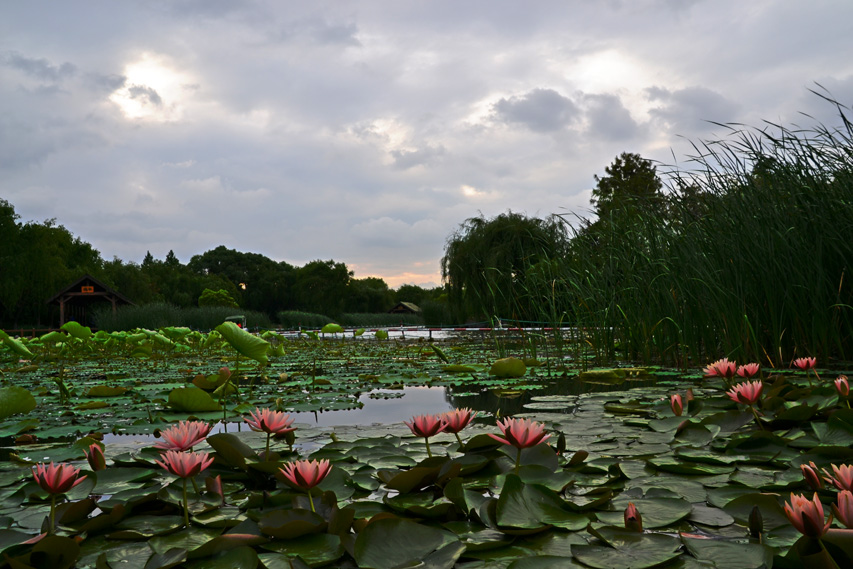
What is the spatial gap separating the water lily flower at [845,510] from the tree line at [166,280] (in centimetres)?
1972

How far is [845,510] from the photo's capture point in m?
0.76

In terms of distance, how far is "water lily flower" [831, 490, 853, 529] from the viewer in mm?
749

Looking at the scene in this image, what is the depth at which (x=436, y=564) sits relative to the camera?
82 cm

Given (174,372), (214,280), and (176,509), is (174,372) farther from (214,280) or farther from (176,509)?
(214,280)

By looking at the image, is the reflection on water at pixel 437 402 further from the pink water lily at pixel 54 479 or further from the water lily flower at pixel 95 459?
the pink water lily at pixel 54 479

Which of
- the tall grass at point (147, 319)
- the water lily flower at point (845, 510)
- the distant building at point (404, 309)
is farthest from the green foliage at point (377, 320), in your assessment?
the water lily flower at point (845, 510)

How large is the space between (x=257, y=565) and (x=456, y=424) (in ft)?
1.71

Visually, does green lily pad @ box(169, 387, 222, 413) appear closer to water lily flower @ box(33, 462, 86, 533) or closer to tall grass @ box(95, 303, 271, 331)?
water lily flower @ box(33, 462, 86, 533)

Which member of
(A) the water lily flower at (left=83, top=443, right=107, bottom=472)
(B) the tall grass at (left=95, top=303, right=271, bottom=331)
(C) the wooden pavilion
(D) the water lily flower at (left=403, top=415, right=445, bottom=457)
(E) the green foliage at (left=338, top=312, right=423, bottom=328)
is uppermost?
(C) the wooden pavilion

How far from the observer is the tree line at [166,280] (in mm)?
21562

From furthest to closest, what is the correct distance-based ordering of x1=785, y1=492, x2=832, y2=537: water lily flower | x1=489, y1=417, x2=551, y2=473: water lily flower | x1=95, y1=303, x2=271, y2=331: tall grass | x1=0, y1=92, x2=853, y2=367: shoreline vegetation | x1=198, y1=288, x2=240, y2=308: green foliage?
x1=198, y1=288, x2=240, y2=308: green foliage
x1=95, y1=303, x2=271, y2=331: tall grass
x1=0, y1=92, x2=853, y2=367: shoreline vegetation
x1=489, y1=417, x2=551, y2=473: water lily flower
x1=785, y1=492, x2=832, y2=537: water lily flower

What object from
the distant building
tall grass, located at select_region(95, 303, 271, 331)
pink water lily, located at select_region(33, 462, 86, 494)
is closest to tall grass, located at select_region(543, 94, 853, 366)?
pink water lily, located at select_region(33, 462, 86, 494)

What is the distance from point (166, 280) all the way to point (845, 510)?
4704 centimetres

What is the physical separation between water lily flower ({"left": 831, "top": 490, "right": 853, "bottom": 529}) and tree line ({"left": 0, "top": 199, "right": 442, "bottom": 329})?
19.7 metres
